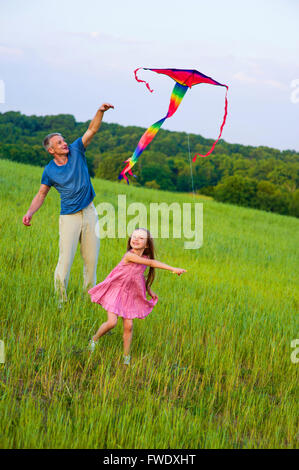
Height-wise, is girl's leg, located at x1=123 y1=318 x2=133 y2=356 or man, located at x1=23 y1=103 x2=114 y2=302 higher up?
man, located at x1=23 y1=103 x2=114 y2=302

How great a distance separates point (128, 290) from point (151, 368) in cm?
66

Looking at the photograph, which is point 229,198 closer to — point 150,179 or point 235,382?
point 150,179

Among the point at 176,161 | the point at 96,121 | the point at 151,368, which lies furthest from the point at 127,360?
the point at 176,161

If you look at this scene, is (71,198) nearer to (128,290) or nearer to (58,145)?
(58,145)

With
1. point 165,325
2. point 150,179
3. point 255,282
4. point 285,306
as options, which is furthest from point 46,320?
point 150,179

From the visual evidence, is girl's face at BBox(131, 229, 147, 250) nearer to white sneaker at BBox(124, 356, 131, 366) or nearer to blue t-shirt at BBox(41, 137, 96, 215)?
white sneaker at BBox(124, 356, 131, 366)

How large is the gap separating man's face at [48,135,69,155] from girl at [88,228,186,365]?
133 centimetres

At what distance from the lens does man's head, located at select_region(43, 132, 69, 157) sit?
4.54 meters

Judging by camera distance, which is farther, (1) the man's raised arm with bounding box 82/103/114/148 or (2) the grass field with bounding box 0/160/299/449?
(1) the man's raised arm with bounding box 82/103/114/148

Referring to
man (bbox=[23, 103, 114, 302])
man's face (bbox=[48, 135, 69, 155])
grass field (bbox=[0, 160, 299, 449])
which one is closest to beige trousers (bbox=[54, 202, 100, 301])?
man (bbox=[23, 103, 114, 302])

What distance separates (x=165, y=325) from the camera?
4.70 meters

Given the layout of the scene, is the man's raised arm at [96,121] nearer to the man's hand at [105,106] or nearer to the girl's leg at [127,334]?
the man's hand at [105,106]

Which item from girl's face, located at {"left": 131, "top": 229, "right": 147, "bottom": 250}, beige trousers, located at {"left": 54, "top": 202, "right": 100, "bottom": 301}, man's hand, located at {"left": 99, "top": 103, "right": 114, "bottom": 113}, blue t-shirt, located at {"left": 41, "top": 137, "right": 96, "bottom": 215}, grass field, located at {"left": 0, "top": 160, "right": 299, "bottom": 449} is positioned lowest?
grass field, located at {"left": 0, "top": 160, "right": 299, "bottom": 449}

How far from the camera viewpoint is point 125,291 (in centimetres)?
383
